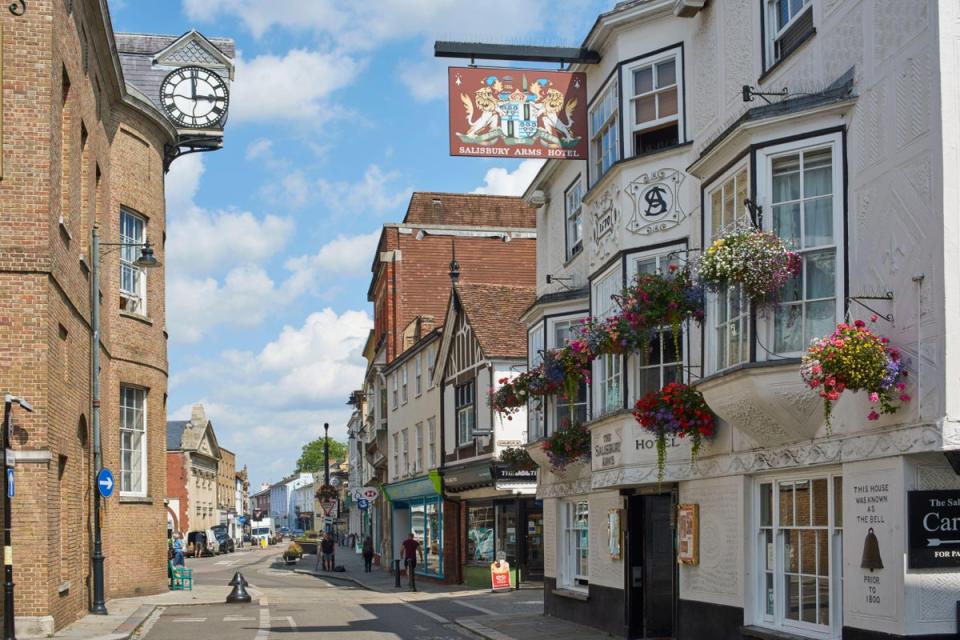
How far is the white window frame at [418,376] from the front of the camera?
43594 millimetres

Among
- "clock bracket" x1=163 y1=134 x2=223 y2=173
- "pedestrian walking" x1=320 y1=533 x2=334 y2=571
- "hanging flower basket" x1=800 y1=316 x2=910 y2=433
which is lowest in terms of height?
"pedestrian walking" x1=320 y1=533 x2=334 y2=571

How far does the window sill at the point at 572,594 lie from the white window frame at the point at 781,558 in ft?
22.5

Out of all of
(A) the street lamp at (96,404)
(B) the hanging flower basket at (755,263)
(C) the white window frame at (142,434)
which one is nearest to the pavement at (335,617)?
(A) the street lamp at (96,404)

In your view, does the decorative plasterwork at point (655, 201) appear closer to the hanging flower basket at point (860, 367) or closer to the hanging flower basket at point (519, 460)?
the hanging flower basket at point (860, 367)

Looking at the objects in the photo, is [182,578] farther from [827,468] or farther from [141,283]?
[827,468]

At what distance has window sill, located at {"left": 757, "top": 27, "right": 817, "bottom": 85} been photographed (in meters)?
13.3

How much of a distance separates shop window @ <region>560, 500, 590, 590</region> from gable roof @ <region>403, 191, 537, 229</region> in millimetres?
29681

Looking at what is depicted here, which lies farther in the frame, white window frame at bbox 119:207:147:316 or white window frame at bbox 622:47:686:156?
white window frame at bbox 119:207:147:316

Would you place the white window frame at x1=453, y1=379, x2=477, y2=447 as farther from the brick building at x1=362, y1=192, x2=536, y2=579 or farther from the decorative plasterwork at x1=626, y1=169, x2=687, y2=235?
the decorative plasterwork at x1=626, y1=169, x2=687, y2=235

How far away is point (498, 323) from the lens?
115ft

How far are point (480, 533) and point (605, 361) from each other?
60.2 ft

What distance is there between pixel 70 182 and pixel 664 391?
37.4 feet

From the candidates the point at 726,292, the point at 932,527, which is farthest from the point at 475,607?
the point at 932,527

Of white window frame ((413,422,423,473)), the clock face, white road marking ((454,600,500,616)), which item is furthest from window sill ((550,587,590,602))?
white window frame ((413,422,423,473))
